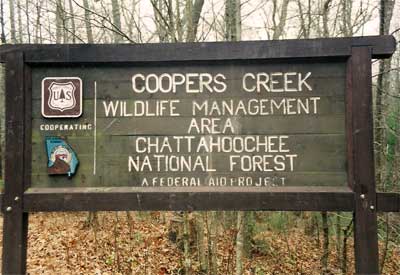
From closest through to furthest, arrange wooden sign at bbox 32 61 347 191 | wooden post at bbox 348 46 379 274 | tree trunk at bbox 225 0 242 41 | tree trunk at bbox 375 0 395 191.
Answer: wooden post at bbox 348 46 379 274, wooden sign at bbox 32 61 347 191, tree trunk at bbox 375 0 395 191, tree trunk at bbox 225 0 242 41

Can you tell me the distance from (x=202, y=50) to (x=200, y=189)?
1092 millimetres

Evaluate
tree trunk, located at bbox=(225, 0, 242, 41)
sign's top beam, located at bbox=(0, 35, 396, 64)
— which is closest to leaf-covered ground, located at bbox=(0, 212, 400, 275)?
sign's top beam, located at bbox=(0, 35, 396, 64)

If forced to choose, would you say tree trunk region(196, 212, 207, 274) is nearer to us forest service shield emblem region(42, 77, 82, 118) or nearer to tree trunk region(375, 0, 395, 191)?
tree trunk region(375, 0, 395, 191)

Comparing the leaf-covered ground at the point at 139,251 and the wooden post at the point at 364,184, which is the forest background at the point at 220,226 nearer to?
the leaf-covered ground at the point at 139,251

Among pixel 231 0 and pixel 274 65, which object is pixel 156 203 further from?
pixel 231 0

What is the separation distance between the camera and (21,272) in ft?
8.26

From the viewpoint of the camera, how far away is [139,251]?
695 cm

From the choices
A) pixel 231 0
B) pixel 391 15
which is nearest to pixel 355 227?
pixel 231 0

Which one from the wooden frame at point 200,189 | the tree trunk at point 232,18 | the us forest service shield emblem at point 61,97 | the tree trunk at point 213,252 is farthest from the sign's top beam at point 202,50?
the tree trunk at point 213,252

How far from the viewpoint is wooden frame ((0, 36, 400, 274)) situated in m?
2.42

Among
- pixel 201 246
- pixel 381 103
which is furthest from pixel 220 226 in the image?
pixel 381 103

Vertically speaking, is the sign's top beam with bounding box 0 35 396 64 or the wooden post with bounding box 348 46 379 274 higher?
the sign's top beam with bounding box 0 35 396 64

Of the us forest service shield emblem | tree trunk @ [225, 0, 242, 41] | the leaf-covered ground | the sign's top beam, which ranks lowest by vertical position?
the leaf-covered ground

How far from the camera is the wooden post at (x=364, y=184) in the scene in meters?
2.41
